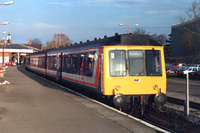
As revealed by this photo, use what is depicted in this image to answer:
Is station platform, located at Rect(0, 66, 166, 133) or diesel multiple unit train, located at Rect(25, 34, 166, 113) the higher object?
diesel multiple unit train, located at Rect(25, 34, 166, 113)

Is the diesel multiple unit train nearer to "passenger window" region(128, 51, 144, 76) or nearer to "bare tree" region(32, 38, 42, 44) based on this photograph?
"passenger window" region(128, 51, 144, 76)

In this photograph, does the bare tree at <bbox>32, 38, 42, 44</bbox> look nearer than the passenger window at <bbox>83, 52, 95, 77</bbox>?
No

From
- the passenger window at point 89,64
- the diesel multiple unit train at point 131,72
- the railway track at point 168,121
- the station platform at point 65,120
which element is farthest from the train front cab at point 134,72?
the passenger window at point 89,64

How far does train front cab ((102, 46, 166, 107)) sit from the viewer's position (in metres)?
10.6

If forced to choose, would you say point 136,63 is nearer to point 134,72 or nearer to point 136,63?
point 136,63

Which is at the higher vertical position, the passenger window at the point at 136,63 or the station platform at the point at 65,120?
the passenger window at the point at 136,63

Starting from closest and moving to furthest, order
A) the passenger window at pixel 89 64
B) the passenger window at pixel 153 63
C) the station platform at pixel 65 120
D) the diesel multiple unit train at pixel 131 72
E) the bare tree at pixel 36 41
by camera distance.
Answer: the station platform at pixel 65 120 < the diesel multiple unit train at pixel 131 72 < the passenger window at pixel 153 63 < the passenger window at pixel 89 64 < the bare tree at pixel 36 41

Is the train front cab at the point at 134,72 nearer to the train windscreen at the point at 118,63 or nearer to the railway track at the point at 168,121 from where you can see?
the train windscreen at the point at 118,63

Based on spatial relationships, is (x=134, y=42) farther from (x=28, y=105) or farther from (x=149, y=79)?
(x=28, y=105)

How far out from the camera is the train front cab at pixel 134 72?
10566 mm

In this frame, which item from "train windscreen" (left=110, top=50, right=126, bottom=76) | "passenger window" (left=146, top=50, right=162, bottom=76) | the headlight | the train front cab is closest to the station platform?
the headlight

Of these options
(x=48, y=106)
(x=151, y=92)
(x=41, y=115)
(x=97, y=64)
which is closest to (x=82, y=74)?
(x=97, y=64)

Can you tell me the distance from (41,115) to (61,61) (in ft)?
36.6

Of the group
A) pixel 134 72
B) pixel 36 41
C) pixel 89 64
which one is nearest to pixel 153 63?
pixel 134 72
